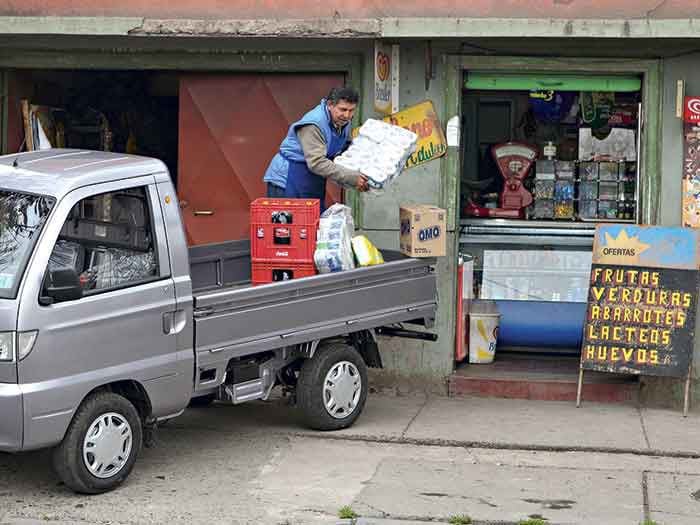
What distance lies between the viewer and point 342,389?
8.94 meters

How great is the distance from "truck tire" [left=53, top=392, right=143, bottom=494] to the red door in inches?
143

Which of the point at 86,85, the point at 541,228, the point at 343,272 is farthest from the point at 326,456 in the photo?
the point at 86,85

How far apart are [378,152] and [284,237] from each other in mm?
1050

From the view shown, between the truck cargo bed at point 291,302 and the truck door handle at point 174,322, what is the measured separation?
0.11 metres

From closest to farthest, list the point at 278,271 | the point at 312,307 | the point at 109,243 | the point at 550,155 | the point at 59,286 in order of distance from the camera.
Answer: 1. the point at 59,286
2. the point at 109,243
3. the point at 312,307
4. the point at 278,271
5. the point at 550,155

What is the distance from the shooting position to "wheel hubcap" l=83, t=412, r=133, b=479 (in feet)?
23.9

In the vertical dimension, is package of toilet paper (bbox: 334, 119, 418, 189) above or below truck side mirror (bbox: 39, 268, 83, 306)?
above

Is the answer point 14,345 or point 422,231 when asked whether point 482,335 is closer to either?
point 422,231

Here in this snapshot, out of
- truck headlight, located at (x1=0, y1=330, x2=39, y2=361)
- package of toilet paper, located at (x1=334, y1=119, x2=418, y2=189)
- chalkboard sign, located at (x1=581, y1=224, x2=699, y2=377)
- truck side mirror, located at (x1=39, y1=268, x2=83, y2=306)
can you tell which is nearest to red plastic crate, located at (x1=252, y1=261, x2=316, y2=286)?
package of toilet paper, located at (x1=334, y1=119, x2=418, y2=189)

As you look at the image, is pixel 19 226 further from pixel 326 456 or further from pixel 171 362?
pixel 326 456

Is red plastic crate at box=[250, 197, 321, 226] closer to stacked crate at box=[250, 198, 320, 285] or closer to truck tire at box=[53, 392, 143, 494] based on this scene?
stacked crate at box=[250, 198, 320, 285]

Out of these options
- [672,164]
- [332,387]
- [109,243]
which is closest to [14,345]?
[109,243]

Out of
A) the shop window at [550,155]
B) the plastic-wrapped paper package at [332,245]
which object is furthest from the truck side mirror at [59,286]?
the shop window at [550,155]

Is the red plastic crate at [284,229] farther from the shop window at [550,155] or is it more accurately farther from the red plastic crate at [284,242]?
the shop window at [550,155]
